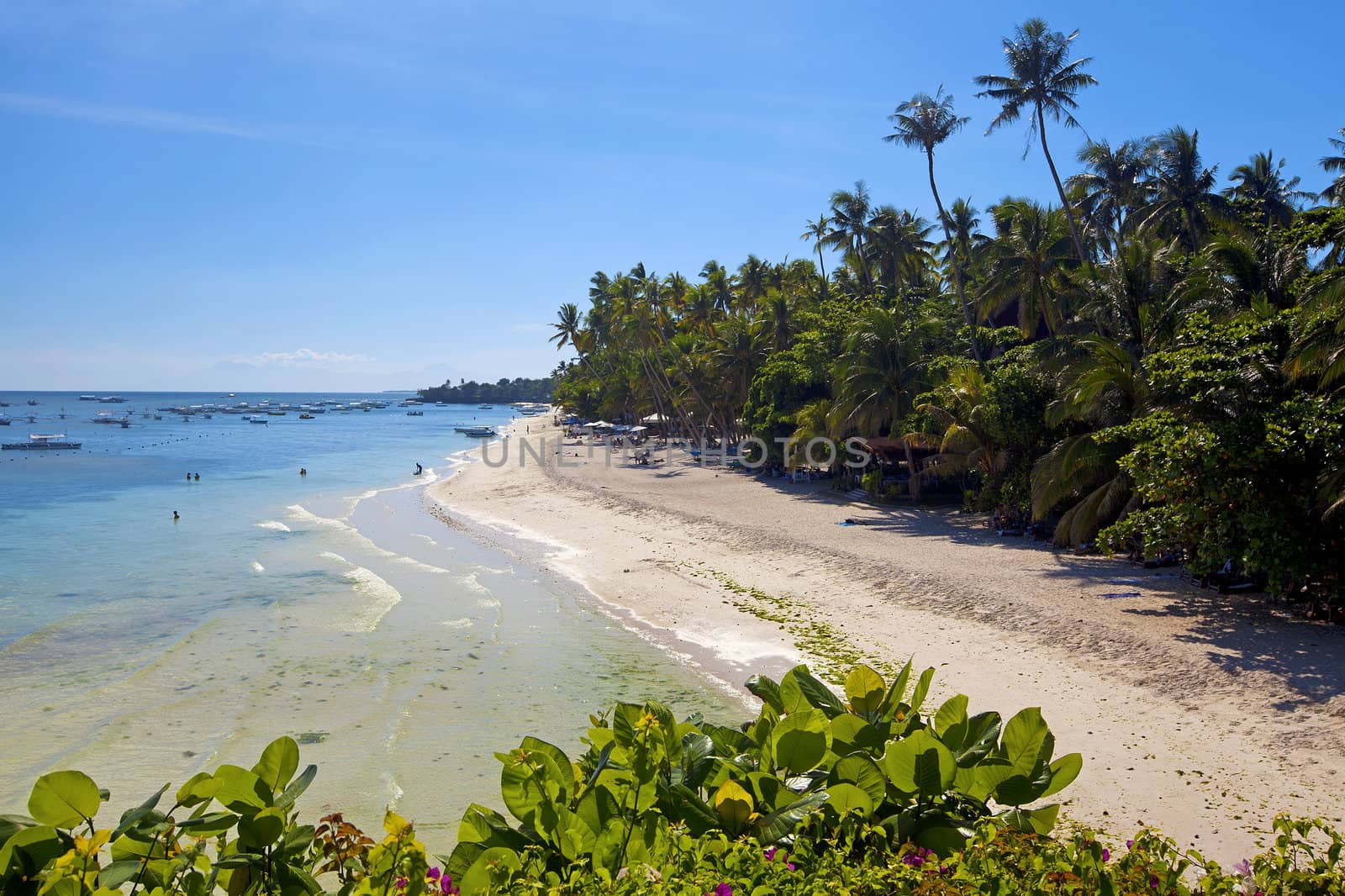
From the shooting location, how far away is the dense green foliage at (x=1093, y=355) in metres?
11.7

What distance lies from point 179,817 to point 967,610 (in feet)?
40.1

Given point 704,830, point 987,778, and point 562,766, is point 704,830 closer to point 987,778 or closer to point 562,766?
point 562,766

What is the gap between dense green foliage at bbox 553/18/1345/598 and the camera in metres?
11.7

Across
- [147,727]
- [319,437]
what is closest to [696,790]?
[147,727]

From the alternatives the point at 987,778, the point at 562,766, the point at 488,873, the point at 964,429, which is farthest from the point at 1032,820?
the point at 964,429

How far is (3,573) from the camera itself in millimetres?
22953

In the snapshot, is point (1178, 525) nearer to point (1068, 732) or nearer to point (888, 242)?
point (1068, 732)

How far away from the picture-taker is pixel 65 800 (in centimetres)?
282

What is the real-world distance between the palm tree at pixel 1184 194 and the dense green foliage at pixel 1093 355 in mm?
120

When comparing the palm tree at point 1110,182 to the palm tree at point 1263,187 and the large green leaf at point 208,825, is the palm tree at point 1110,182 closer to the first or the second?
the palm tree at point 1263,187

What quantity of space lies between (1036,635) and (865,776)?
1091 cm

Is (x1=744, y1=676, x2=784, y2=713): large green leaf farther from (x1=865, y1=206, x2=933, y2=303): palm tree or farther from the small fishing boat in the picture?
the small fishing boat

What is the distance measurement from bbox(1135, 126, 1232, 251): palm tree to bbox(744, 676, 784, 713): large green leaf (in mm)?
30661

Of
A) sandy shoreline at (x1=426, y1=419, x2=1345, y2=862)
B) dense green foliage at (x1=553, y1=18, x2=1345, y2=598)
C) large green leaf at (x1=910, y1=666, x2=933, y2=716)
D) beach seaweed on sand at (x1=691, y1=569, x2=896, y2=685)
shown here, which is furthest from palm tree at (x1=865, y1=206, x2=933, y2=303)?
large green leaf at (x1=910, y1=666, x2=933, y2=716)
